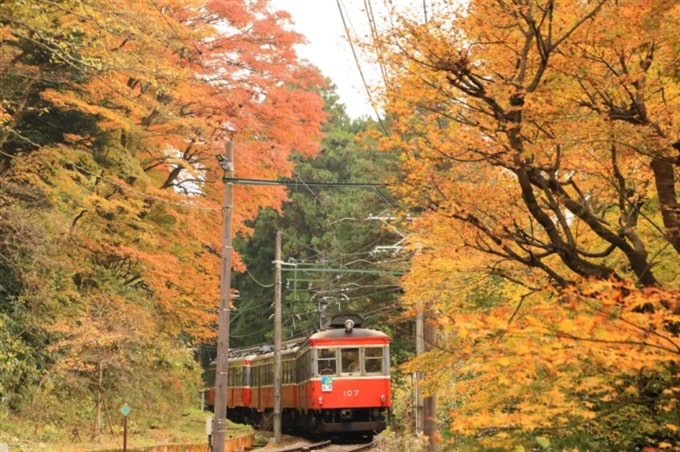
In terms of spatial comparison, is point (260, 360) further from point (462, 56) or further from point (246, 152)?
point (462, 56)

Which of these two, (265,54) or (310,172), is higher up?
(310,172)

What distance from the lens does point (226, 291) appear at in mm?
13773

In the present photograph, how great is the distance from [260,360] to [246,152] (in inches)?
372

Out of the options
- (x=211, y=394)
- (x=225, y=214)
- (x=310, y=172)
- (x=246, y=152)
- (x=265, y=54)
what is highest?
(x=310, y=172)

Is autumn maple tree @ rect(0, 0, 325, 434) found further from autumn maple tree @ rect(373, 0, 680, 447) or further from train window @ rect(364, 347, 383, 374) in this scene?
autumn maple tree @ rect(373, 0, 680, 447)

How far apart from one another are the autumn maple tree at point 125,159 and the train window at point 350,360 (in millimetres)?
3424

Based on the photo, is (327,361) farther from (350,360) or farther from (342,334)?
(342,334)

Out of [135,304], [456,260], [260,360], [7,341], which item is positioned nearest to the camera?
[456,260]

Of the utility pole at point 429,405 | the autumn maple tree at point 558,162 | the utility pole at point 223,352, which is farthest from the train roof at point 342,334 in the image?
the autumn maple tree at point 558,162

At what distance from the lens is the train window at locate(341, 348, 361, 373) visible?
20344 mm

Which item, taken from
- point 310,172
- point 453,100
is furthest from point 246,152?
point 310,172

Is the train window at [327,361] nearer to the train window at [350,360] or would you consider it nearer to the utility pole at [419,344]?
the train window at [350,360]

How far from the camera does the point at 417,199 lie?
891 cm

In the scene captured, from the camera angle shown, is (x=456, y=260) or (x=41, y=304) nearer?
(x=456, y=260)
